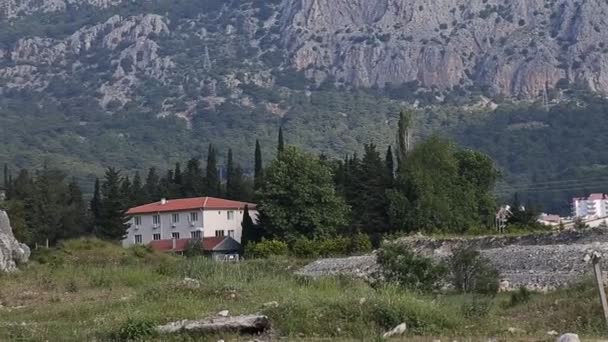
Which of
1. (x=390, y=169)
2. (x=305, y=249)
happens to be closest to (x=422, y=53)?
(x=390, y=169)

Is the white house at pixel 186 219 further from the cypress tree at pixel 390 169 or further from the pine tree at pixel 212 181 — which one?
the cypress tree at pixel 390 169

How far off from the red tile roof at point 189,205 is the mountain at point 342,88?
233 ft

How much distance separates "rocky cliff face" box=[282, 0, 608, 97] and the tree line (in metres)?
107

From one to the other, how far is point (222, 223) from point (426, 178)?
888 inches

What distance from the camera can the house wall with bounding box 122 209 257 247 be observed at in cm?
7900

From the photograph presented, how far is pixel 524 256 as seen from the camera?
4303 centimetres

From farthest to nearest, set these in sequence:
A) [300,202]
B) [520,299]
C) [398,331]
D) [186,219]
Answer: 1. [186,219]
2. [300,202]
3. [520,299]
4. [398,331]

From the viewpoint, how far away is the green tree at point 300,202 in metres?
62.5

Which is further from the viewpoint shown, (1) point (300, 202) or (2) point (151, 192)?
(2) point (151, 192)

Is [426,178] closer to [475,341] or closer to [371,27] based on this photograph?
[475,341]

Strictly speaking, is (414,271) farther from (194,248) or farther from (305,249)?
(194,248)

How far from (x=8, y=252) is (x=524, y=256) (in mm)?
22363

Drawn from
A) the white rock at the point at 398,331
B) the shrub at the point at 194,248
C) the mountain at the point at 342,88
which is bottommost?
the shrub at the point at 194,248

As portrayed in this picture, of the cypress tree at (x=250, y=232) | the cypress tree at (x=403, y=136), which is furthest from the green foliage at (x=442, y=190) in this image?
the cypress tree at (x=250, y=232)
